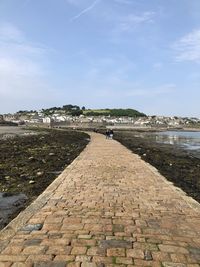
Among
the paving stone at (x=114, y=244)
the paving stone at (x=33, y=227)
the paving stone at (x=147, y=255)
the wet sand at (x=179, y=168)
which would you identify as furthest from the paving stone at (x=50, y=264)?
the wet sand at (x=179, y=168)

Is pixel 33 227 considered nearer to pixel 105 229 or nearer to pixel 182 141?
pixel 105 229

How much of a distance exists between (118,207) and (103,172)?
5.13 meters

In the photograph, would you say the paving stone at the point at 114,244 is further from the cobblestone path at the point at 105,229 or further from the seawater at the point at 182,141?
the seawater at the point at 182,141

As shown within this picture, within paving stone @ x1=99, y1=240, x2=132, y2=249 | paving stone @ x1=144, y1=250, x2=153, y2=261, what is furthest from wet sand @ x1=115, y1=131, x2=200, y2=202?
paving stone @ x1=144, y1=250, x2=153, y2=261

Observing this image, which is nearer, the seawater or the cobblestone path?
the cobblestone path

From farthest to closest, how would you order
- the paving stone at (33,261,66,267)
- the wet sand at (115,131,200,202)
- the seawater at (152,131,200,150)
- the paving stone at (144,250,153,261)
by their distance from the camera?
the seawater at (152,131,200,150) → the wet sand at (115,131,200,202) → the paving stone at (144,250,153,261) → the paving stone at (33,261,66,267)

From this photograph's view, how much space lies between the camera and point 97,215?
689 centimetres

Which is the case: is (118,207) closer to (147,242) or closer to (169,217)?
(169,217)

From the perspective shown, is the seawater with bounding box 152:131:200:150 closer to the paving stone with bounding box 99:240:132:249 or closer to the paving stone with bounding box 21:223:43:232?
the paving stone with bounding box 21:223:43:232

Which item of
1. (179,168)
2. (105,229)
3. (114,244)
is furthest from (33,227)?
(179,168)

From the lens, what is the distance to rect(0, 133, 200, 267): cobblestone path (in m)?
4.80

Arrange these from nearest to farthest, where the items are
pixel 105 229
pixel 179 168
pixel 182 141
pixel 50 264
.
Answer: pixel 50 264, pixel 105 229, pixel 179 168, pixel 182 141

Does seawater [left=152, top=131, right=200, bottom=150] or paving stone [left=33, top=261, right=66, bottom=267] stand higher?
paving stone [left=33, top=261, right=66, bottom=267]

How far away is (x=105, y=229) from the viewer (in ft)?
19.8
